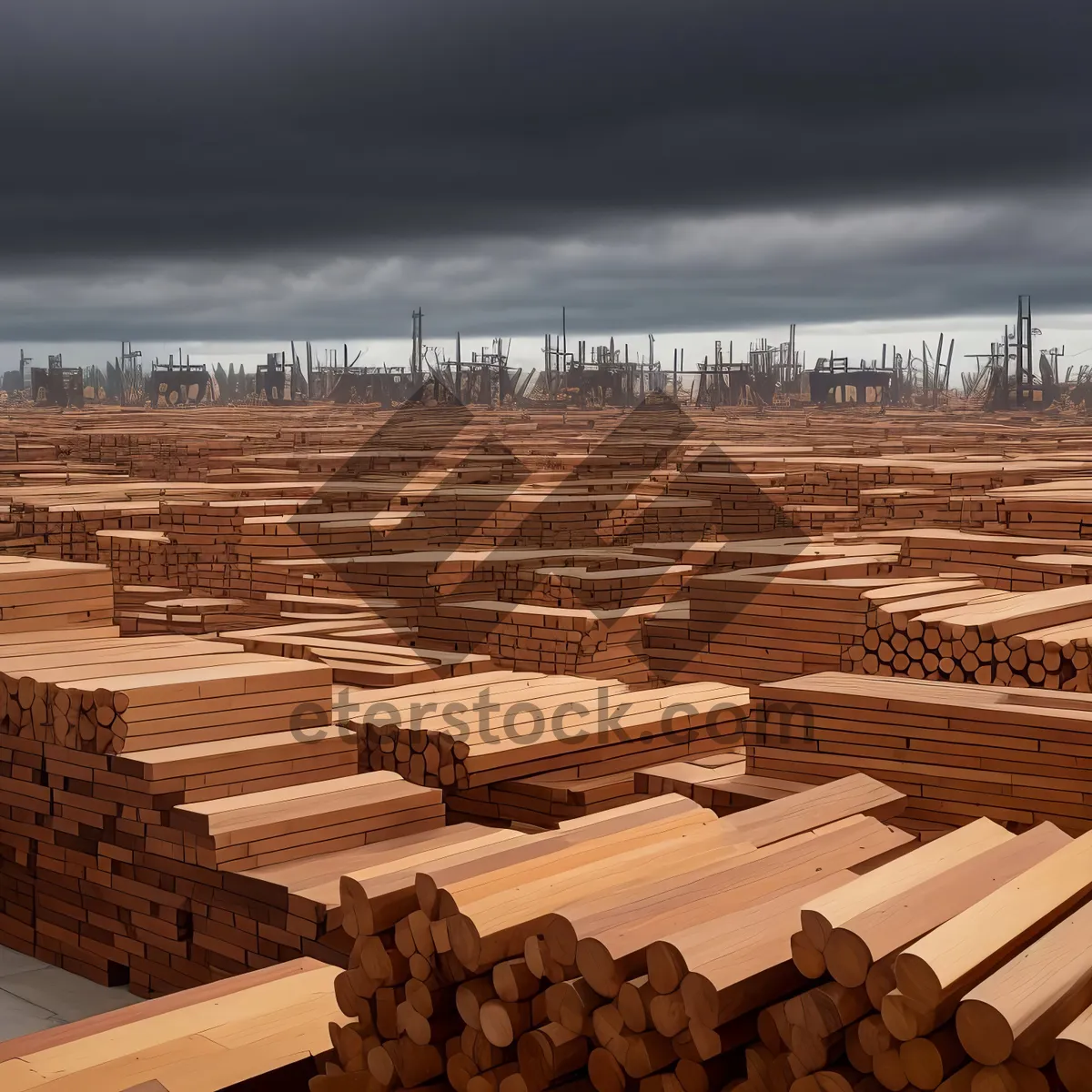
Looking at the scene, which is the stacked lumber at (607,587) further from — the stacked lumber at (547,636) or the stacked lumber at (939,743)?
the stacked lumber at (939,743)

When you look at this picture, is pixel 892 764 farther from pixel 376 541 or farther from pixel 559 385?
pixel 559 385

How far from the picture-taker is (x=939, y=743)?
296 inches

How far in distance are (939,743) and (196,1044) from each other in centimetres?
445

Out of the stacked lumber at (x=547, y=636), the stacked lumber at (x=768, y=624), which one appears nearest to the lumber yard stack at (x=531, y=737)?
the stacked lumber at (x=768, y=624)

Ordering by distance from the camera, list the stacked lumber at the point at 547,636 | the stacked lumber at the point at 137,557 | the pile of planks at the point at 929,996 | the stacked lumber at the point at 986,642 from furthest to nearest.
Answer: the stacked lumber at the point at 137,557 → the stacked lumber at the point at 547,636 → the stacked lumber at the point at 986,642 → the pile of planks at the point at 929,996

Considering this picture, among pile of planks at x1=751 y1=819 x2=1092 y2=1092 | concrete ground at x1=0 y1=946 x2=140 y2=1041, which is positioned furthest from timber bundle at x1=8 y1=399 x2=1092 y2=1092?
concrete ground at x1=0 y1=946 x2=140 y2=1041

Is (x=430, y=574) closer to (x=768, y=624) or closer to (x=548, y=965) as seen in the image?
(x=768, y=624)

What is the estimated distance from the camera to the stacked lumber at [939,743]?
7.21 m

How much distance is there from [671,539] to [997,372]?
74839 mm

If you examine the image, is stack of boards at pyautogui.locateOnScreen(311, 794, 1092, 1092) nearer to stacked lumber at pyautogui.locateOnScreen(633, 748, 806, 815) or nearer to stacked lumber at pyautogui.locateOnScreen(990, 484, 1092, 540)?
stacked lumber at pyautogui.locateOnScreen(633, 748, 806, 815)

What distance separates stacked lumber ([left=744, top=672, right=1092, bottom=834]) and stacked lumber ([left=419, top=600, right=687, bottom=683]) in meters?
3.32

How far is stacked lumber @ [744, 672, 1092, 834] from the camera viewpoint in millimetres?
7207

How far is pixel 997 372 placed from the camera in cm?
8638

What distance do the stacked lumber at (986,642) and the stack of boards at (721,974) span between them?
3890mm
